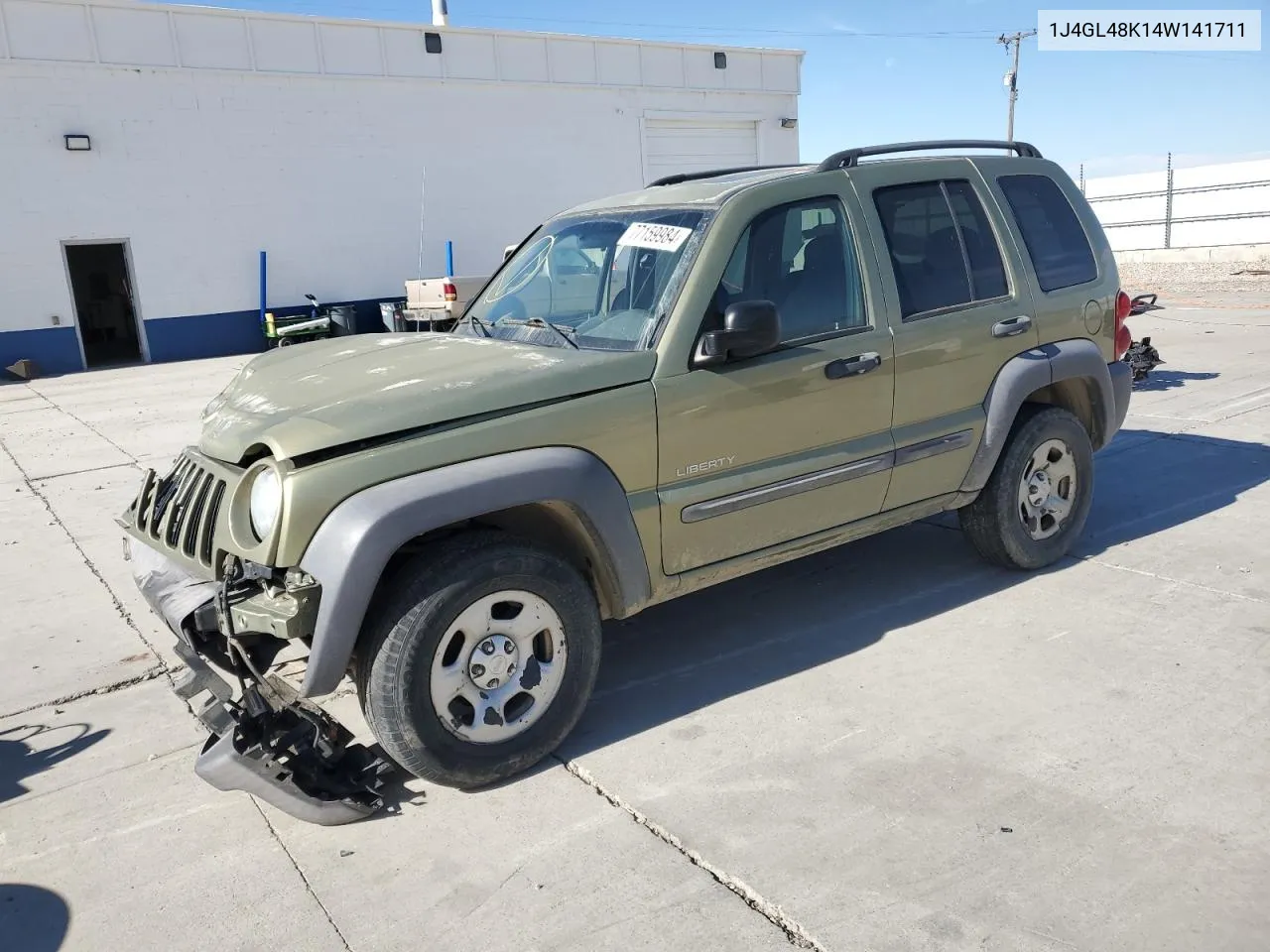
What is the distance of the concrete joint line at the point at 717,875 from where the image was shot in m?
2.63

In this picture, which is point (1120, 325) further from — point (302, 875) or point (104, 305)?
point (104, 305)

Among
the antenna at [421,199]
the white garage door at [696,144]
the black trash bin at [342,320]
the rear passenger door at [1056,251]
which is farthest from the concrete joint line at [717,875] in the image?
the white garage door at [696,144]

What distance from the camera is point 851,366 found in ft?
13.4

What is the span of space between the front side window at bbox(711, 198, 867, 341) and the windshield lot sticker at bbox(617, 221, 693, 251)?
0.80 ft

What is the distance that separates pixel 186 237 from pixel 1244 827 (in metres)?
18.8

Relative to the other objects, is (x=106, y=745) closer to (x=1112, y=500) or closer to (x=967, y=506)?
(x=967, y=506)

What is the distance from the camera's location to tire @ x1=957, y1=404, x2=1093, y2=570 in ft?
15.9

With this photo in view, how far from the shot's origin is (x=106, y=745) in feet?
12.7

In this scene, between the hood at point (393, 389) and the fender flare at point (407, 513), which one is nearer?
the fender flare at point (407, 513)

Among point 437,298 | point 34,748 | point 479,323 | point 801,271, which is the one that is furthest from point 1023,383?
point 437,298

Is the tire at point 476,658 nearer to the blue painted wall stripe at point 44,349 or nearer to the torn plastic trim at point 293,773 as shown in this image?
the torn plastic trim at point 293,773

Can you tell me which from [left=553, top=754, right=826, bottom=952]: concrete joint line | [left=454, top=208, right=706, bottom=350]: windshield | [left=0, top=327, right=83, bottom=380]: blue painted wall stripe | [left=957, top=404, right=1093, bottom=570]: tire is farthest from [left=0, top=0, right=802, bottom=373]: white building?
[left=553, top=754, right=826, bottom=952]: concrete joint line

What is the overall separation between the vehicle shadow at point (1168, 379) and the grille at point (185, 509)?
342 inches

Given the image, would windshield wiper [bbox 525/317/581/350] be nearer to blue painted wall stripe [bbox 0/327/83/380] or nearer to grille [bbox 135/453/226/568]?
grille [bbox 135/453/226/568]
